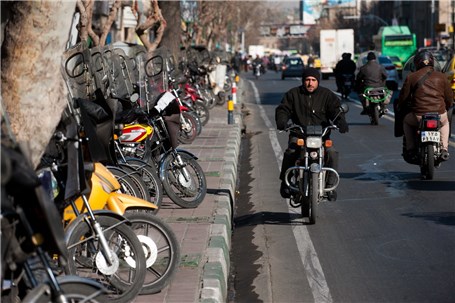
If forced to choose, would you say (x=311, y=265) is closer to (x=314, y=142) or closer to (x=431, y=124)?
(x=314, y=142)

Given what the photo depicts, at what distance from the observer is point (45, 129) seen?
7051mm

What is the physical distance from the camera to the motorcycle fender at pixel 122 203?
7902 millimetres

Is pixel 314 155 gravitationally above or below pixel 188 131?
above

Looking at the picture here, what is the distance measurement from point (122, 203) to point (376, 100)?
1749 centimetres

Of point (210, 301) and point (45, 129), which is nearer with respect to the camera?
point (45, 129)

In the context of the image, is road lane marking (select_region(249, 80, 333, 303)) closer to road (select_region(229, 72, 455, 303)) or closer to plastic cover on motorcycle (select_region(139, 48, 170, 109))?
road (select_region(229, 72, 455, 303))

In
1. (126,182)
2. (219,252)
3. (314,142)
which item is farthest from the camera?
(314,142)

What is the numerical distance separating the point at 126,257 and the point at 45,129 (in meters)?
1.05

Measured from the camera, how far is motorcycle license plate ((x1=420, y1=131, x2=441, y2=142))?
1423 centimetres

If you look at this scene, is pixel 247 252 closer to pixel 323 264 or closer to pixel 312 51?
pixel 323 264

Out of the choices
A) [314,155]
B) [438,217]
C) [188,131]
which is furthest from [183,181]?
[188,131]

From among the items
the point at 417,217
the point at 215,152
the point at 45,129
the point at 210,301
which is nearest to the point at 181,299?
the point at 210,301

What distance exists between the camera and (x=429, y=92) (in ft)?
47.6

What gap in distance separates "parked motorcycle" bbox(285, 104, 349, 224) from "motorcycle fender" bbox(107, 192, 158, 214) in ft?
11.0
